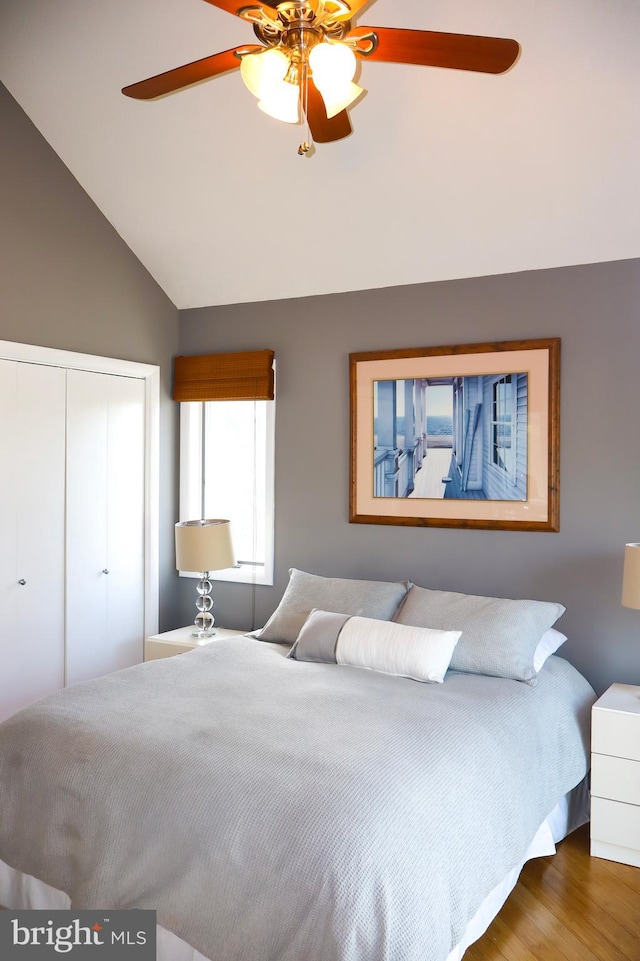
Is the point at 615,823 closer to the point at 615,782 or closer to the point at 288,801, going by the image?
the point at 615,782

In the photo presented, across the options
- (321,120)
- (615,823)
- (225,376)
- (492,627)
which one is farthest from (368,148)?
(615,823)

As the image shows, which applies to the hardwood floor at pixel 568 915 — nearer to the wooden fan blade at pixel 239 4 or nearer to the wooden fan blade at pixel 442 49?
the wooden fan blade at pixel 442 49

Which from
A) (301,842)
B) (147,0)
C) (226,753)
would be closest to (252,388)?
→ (147,0)

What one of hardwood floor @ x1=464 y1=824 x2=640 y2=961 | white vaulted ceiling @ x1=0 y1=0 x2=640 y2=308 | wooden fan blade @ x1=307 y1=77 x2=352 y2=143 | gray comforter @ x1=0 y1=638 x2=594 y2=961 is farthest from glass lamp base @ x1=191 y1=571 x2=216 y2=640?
wooden fan blade @ x1=307 y1=77 x2=352 y2=143

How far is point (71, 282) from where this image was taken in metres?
3.94

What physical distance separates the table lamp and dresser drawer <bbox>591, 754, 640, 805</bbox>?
203 centimetres

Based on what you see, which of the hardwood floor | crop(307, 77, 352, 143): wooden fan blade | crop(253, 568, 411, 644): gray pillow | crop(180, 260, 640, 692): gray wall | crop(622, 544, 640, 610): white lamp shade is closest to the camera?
crop(307, 77, 352, 143): wooden fan blade

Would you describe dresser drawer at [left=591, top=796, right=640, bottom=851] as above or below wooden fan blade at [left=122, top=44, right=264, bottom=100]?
below

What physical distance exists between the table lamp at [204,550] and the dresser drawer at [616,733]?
199 cm

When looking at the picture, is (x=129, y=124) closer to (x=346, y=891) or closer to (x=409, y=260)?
(x=409, y=260)

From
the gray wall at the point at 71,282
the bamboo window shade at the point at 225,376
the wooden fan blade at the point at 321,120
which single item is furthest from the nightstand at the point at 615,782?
the gray wall at the point at 71,282

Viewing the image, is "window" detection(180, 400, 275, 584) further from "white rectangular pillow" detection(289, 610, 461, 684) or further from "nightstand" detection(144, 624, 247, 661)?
"white rectangular pillow" detection(289, 610, 461, 684)

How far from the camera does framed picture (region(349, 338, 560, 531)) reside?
3.53m

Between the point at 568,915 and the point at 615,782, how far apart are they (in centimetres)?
54
